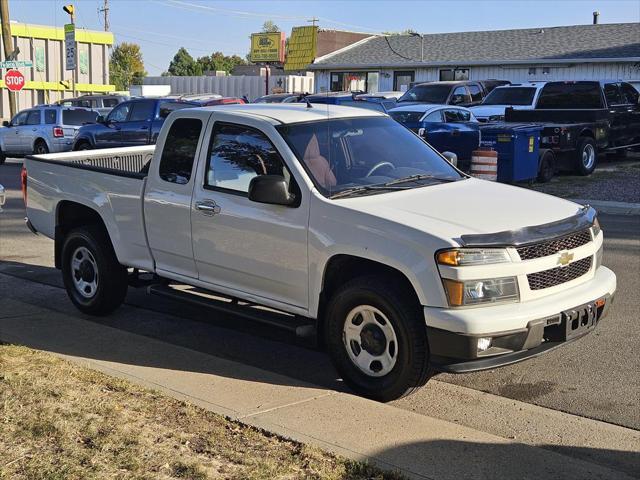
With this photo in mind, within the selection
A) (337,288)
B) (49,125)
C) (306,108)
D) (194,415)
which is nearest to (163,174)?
(306,108)

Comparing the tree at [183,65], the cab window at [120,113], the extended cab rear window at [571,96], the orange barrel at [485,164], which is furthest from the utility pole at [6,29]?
the tree at [183,65]

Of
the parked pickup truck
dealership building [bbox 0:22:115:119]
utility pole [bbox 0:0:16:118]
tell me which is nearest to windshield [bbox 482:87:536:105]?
the parked pickup truck

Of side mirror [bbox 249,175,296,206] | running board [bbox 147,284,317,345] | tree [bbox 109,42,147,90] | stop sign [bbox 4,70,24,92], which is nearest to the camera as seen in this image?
side mirror [bbox 249,175,296,206]

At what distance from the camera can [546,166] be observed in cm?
1736

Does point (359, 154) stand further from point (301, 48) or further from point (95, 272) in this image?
point (301, 48)

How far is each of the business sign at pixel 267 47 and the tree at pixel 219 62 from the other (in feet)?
135

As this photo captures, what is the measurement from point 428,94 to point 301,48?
3082 cm

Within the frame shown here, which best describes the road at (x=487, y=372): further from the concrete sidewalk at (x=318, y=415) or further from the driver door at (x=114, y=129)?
the driver door at (x=114, y=129)

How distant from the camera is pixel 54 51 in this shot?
47.8m

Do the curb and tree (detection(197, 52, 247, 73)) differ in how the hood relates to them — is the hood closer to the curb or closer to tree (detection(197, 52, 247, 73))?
the curb

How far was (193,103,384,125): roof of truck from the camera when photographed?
243 inches

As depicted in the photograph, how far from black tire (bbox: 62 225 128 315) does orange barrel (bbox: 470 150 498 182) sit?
9.51 metres

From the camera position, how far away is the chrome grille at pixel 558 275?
4.97 m

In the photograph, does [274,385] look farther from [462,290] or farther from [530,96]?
[530,96]
